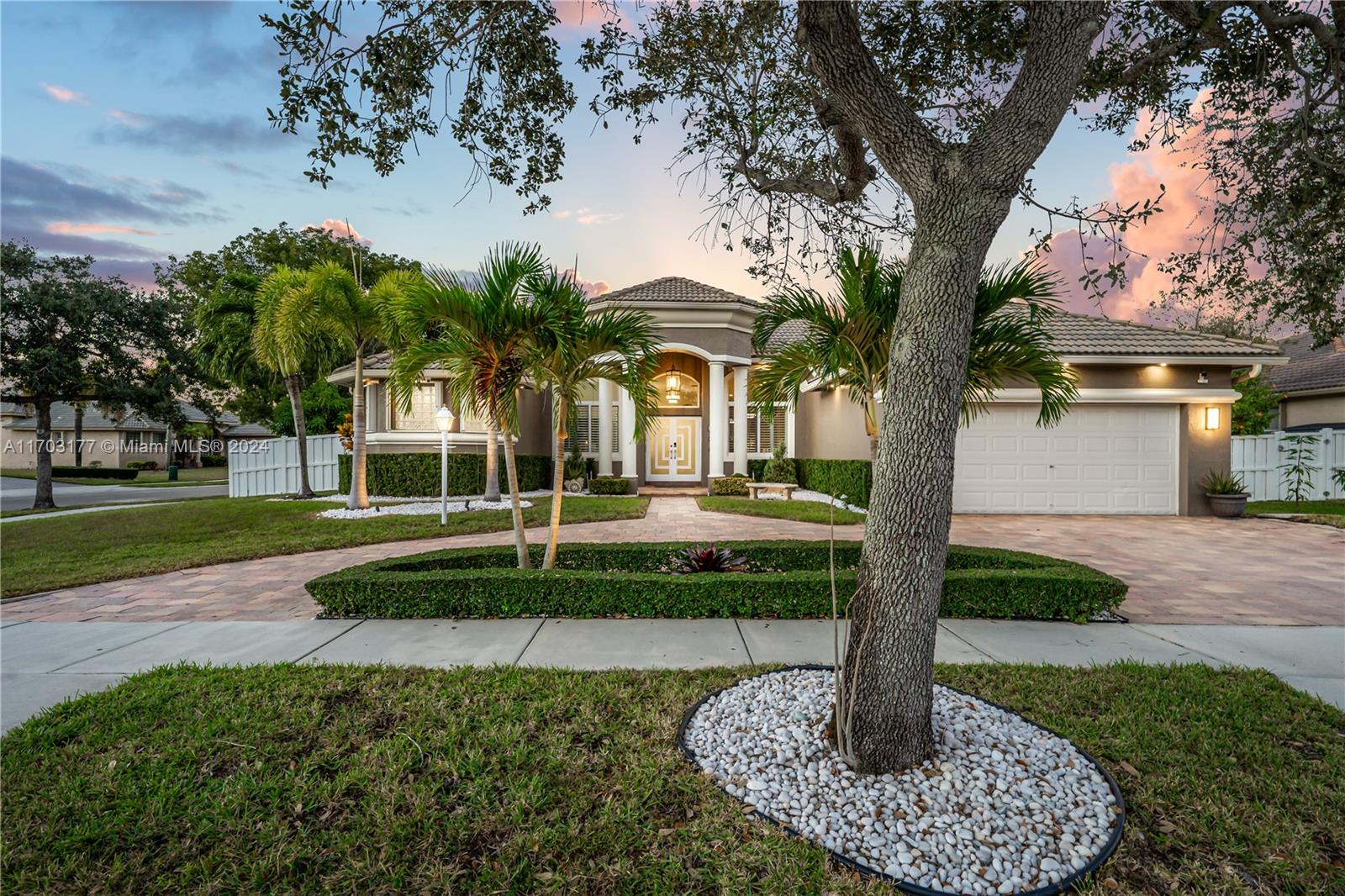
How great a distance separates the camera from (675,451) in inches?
682

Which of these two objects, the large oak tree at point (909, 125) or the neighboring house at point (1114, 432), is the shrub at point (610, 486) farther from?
the large oak tree at point (909, 125)

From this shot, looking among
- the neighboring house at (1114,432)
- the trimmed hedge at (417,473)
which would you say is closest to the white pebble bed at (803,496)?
the neighboring house at (1114,432)

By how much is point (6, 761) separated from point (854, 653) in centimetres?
420

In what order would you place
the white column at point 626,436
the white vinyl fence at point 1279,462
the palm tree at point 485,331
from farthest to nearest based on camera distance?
1. the white column at point 626,436
2. the white vinyl fence at point 1279,462
3. the palm tree at point 485,331

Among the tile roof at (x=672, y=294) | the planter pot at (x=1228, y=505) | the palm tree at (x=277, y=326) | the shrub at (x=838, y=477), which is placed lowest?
the planter pot at (x=1228, y=505)

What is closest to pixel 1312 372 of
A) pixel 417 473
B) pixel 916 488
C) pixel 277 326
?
pixel 916 488

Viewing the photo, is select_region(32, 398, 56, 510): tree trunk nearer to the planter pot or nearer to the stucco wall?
the planter pot

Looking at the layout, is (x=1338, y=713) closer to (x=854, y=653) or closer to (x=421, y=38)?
(x=854, y=653)

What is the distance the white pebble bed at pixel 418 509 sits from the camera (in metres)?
11.5

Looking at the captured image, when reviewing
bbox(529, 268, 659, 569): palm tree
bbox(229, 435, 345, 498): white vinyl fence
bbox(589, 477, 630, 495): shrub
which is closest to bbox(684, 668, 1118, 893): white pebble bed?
bbox(529, 268, 659, 569): palm tree

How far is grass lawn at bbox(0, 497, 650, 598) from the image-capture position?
710 cm

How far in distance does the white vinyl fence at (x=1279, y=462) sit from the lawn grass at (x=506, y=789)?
1556cm

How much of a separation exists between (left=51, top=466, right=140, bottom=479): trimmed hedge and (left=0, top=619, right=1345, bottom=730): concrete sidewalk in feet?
123

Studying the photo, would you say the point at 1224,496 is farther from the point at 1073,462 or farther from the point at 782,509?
the point at 782,509
